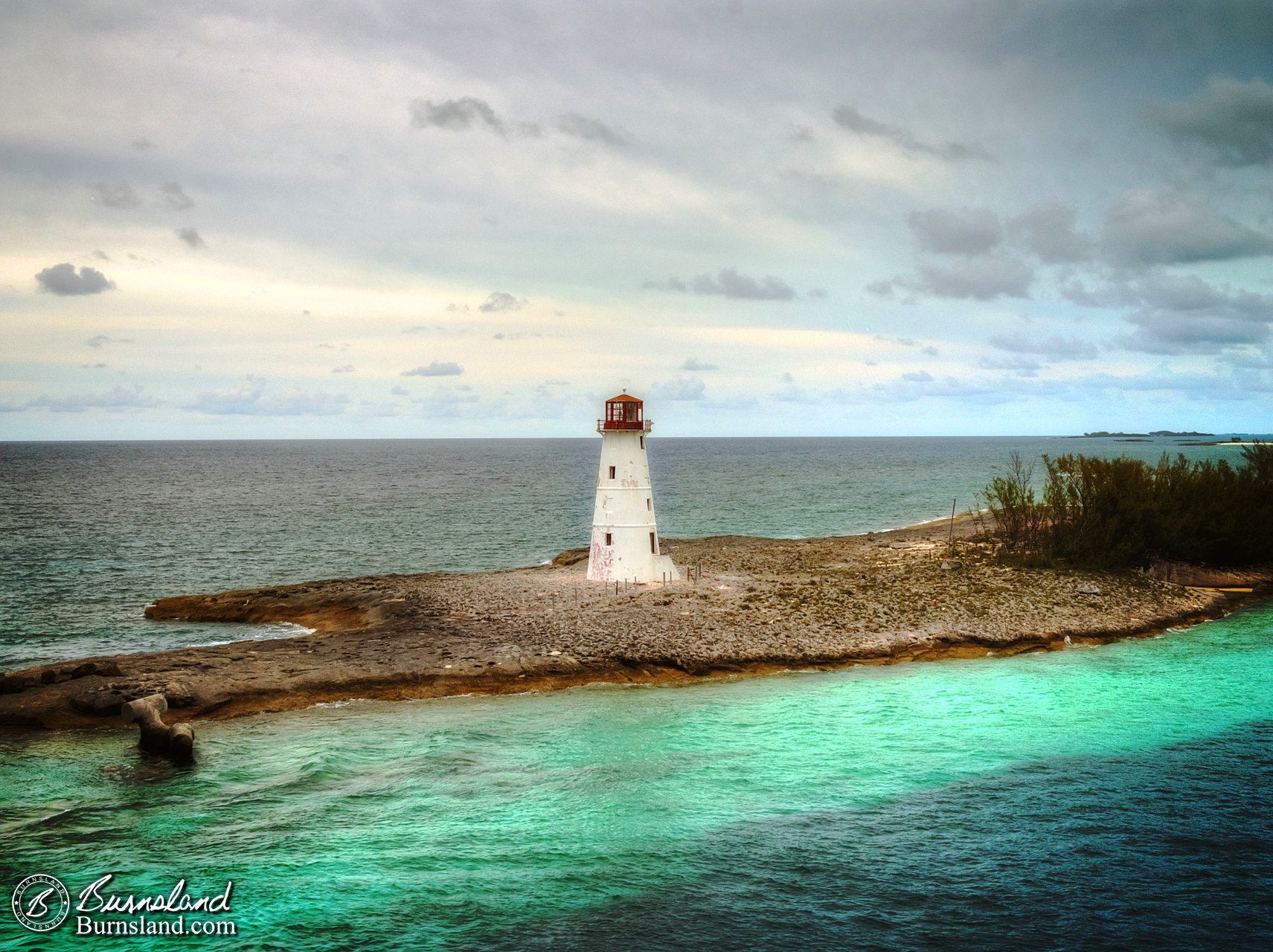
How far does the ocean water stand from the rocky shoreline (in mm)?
1129

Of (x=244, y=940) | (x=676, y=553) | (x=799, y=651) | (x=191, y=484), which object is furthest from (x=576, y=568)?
(x=191, y=484)

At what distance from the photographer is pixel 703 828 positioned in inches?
773

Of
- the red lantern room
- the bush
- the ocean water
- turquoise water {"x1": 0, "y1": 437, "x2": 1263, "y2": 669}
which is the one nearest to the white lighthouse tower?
the red lantern room

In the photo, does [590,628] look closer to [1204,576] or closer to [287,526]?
[1204,576]

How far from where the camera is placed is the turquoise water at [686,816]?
1596cm

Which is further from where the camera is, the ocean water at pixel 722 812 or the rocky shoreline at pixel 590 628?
the rocky shoreline at pixel 590 628

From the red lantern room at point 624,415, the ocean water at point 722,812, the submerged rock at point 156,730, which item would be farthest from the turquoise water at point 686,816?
the red lantern room at point 624,415

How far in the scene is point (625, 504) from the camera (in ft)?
129
